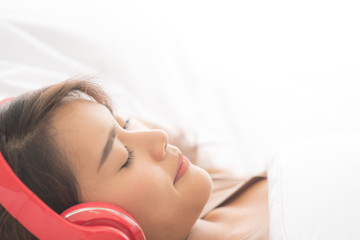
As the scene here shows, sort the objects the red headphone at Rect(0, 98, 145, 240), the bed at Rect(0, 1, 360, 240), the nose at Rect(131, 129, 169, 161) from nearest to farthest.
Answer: the red headphone at Rect(0, 98, 145, 240)
the nose at Rect(131, 129, 169, 161)
the bed at Rect(0, 1, 360, 240)

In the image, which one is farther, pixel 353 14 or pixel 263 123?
pixel 353 14

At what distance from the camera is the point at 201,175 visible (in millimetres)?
825

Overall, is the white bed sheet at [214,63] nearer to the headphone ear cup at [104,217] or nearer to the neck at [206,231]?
the neck at [206,231]

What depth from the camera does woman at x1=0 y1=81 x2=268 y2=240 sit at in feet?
2.26

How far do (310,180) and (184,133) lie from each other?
53cm

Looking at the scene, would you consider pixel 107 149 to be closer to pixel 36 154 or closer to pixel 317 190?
pixel 36 154

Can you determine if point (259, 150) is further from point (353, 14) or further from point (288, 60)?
point (353, 14)

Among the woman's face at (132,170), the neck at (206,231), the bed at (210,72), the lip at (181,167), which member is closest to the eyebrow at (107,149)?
the woman's face at (132,170)

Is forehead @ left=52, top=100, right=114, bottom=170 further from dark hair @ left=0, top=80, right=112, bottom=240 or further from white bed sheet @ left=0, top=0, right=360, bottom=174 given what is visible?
white bed sheet @ left=0, top=0, right=360, bottom=174

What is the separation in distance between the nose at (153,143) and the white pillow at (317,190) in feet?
0.72

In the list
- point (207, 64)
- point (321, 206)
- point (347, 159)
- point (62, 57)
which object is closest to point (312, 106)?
point (207, 64)

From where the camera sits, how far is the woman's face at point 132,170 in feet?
2.35

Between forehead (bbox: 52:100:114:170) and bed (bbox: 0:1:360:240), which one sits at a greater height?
forehead (bbox: 52:100:114:170)

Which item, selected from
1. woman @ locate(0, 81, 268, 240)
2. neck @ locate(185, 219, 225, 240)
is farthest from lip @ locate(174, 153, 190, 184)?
neck @ locate(185, 219, 225, 240)
